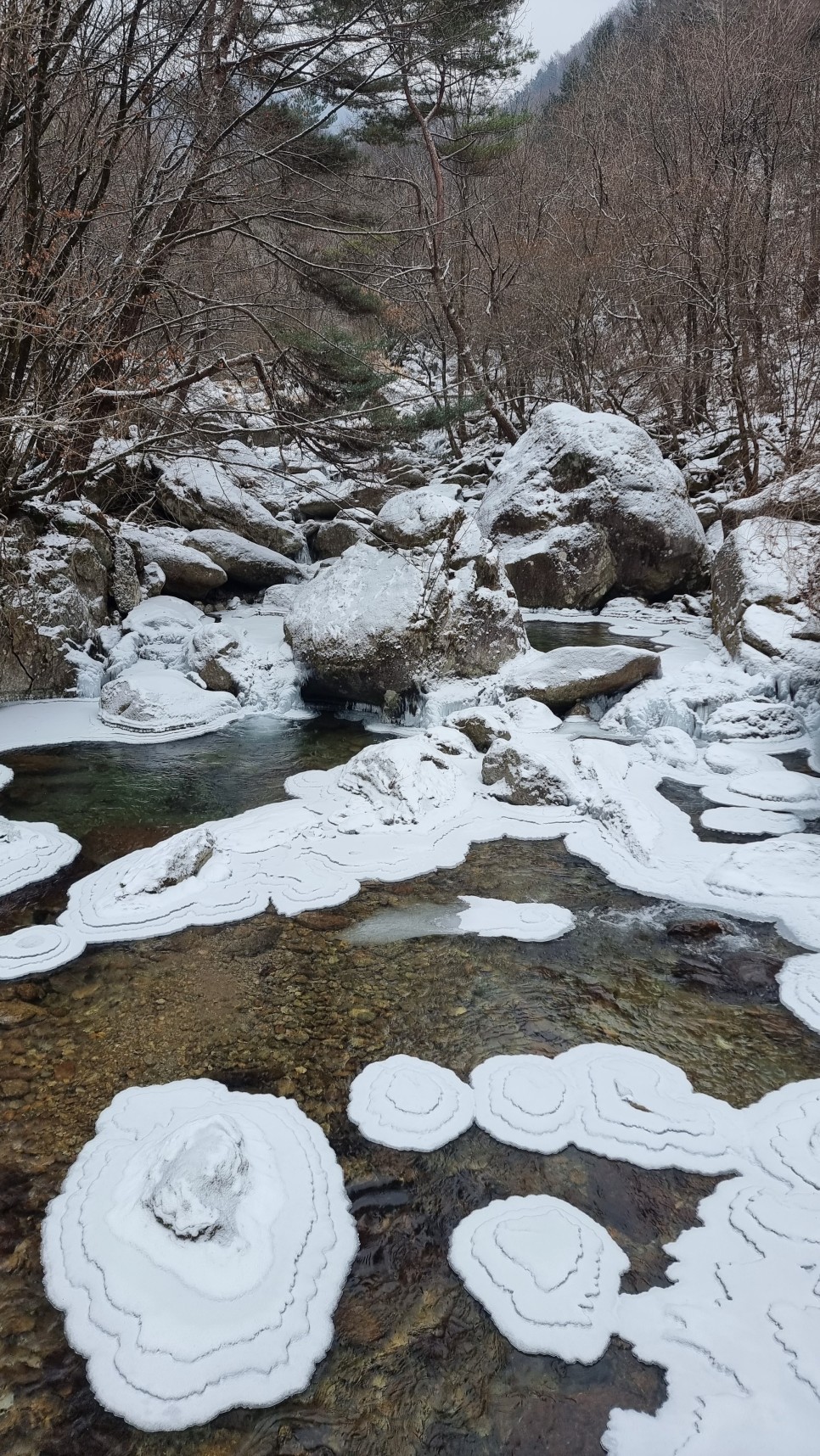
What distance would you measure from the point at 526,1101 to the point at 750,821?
280 centimetres

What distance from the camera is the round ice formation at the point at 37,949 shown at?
313 cm

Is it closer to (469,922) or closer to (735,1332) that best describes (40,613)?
(469,922)

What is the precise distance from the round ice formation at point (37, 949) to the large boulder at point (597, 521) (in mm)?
8605

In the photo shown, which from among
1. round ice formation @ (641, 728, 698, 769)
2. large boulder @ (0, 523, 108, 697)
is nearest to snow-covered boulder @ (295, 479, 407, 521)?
large boulder @ (0, 523, 108, 697)

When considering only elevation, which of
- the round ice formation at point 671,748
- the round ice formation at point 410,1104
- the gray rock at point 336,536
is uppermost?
the gray rock at point 336,536

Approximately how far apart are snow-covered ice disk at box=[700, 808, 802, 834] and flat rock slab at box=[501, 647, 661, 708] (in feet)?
6.71

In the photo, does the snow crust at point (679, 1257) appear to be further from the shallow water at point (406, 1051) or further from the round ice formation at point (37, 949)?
the round ice formation at point (37, 949)

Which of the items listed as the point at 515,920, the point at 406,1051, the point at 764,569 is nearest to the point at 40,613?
the point at 515,920

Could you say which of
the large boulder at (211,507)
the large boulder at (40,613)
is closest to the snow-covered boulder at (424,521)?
the large boulder at (40,613)

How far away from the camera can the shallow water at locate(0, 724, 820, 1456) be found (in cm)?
163

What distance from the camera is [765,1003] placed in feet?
9.73

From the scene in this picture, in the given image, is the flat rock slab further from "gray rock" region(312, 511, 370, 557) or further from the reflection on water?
"gray rock" region(312, 511, 370, 557)

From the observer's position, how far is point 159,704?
6.93 m

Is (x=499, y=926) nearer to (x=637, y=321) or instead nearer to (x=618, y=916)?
(x=618, y=916)
